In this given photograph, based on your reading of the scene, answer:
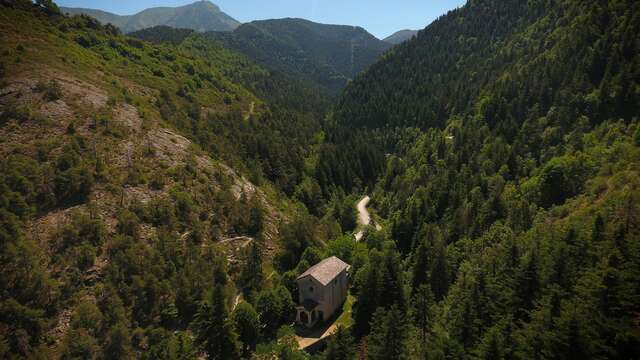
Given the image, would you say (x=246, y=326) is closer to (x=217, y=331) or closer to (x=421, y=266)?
(x=217, y=331)

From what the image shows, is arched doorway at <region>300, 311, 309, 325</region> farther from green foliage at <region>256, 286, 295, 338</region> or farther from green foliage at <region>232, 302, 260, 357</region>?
green foliage at <region>232, 302, 260, 357</region>

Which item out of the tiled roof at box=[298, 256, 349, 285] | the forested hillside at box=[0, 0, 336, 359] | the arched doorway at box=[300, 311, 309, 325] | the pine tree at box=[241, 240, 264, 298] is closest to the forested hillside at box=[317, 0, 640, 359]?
the tiled roof at box=[298, 256, 349, 285]

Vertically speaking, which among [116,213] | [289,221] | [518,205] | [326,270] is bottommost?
[289,221]

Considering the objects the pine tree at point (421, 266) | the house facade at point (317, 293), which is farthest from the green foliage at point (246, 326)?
the pine tree at point (421, 266)

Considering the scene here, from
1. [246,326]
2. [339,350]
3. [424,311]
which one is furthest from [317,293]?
[339,350]

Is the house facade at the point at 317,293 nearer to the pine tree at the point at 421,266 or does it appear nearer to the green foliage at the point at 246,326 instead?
the green foliage at the point at 246,326

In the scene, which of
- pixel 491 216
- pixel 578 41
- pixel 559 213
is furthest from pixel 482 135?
pixel 559 213
